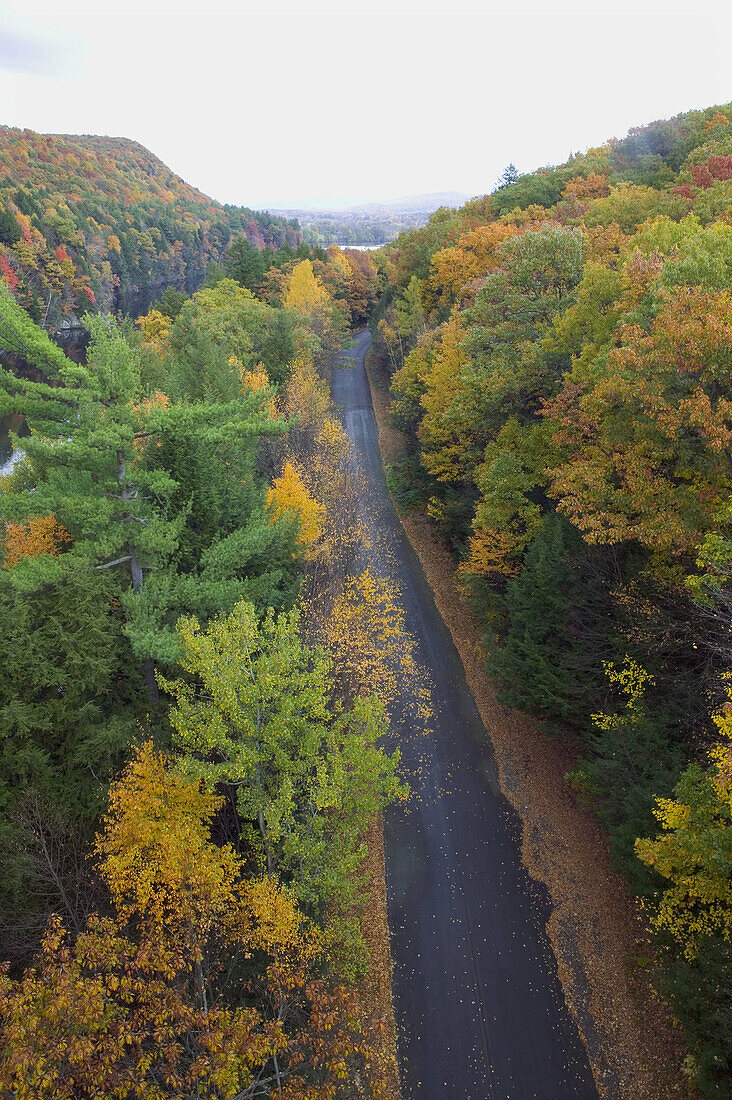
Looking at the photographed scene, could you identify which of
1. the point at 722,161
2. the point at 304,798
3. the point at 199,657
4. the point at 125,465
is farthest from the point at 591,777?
the point at 722,161

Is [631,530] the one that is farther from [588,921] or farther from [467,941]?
[467,941]

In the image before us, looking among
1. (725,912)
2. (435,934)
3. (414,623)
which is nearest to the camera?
(725,912)

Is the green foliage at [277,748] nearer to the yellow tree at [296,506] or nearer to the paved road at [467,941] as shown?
the paved road at [467,941]

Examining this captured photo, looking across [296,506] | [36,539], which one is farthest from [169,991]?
[36,539]

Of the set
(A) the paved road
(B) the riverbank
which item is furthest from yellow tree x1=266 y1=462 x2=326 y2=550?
(B) the riverbank

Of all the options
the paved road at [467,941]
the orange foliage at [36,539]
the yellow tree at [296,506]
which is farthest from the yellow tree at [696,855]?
the orange foliage at [36,539]

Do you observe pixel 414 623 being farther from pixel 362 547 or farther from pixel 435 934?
pixel 435 934
